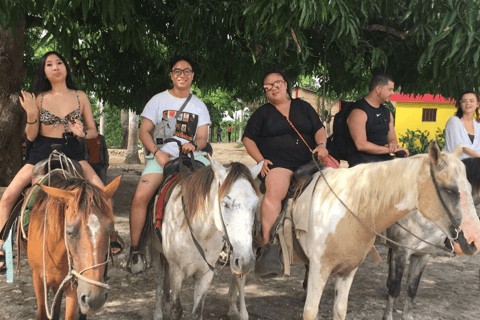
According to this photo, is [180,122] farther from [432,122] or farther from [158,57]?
[432,122]

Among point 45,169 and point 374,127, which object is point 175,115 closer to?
point 45,169

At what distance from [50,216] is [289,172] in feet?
6.84

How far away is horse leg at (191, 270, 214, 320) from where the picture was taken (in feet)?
11.1

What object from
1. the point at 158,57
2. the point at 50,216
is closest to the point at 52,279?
the point at 50,216

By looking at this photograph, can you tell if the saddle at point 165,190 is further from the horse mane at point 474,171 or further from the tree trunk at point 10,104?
the tree trunk at point 10,104

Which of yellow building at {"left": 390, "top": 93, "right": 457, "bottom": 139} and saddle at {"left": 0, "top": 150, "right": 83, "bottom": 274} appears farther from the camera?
yellow building at {"left": 390, "top": 93, "right": 457, "bottom": 139}

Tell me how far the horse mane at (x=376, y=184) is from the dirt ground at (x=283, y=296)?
66.6 inches

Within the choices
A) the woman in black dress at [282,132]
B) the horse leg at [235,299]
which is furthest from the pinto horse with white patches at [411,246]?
the horse leg at [235,299]

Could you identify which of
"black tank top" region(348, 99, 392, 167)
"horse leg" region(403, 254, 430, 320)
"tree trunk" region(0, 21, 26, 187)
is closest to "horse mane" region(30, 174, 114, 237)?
"black tank top" region(348, 99, 392, 167)

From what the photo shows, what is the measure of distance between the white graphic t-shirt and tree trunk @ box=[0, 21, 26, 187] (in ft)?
16.5

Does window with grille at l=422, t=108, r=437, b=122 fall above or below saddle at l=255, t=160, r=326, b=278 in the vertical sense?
above

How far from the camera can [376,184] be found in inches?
122

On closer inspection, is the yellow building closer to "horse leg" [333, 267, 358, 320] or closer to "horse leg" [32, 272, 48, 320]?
"horse leg" [333, 267, 358, 320]

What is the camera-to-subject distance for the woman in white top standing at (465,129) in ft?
15.9
